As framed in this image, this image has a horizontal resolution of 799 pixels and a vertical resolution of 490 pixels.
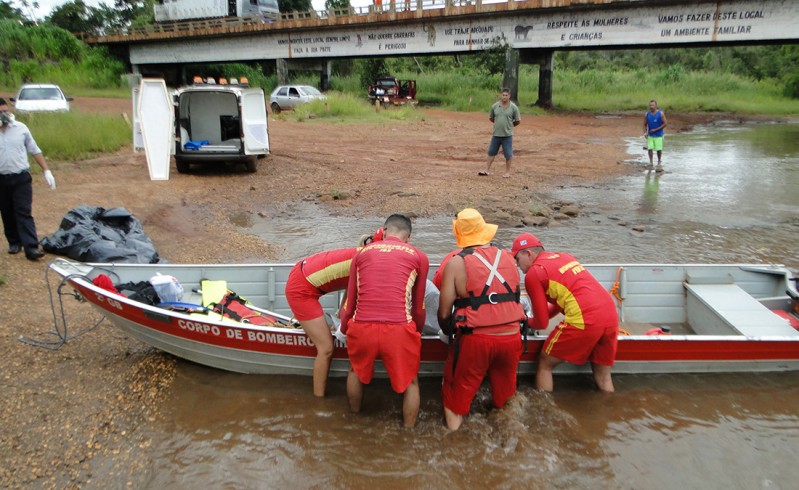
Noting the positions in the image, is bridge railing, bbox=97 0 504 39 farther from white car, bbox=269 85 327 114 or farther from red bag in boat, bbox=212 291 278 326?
red bag in boat, bbox=212 291 278 326

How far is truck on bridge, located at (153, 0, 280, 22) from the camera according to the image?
33.9 m

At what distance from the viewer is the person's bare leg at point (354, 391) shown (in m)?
4.37

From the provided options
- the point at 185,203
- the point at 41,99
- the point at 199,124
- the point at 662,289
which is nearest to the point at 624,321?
the point at 662,289

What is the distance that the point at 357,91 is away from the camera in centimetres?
3312

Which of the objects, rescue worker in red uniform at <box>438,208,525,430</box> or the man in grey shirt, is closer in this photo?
rescue worker in red uniform at <box>438,208,525,430</box>

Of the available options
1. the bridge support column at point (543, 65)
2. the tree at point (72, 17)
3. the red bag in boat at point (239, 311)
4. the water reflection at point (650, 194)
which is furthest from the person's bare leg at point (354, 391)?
the tree at point (72, 17)

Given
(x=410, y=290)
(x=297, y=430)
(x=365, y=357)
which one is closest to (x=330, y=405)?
(x=297, y=430)

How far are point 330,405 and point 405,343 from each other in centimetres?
114

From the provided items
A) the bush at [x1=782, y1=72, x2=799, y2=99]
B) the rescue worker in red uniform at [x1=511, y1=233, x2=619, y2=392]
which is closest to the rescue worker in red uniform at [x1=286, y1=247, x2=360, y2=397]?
the rescue worker in red uniform at [x1=511, y1=233, x2=619, y2=392]

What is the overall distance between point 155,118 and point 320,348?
8.03m

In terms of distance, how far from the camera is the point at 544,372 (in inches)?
190

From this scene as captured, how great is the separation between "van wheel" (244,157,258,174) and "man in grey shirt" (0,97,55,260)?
5709mm

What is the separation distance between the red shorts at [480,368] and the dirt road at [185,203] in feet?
7.27

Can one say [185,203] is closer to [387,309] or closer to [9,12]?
[387,309]
